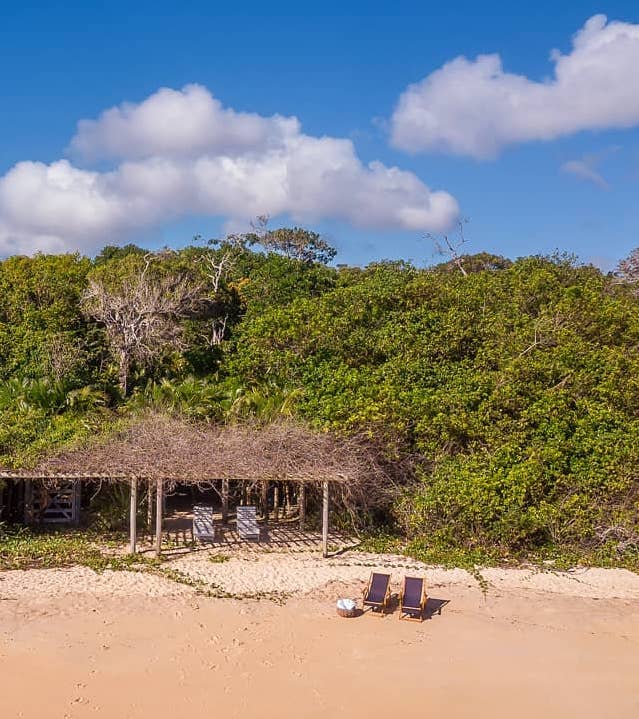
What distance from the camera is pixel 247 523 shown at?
16.8m

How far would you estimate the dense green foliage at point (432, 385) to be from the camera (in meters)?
16.5

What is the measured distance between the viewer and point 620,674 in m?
11.1

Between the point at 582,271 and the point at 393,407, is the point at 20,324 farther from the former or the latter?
the point at 582,271

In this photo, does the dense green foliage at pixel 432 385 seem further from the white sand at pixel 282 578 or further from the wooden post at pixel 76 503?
the wooden post at pixel 76 503

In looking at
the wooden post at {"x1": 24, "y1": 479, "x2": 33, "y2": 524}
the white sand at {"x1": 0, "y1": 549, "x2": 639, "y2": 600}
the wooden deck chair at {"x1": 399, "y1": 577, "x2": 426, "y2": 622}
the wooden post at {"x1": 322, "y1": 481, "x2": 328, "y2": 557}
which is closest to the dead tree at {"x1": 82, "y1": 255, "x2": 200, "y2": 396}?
the wooden post at {"x1": 24, "y1": 479, "x2": 33, "y2": 524}

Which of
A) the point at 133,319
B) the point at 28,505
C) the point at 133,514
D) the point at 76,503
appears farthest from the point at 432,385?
the point at 28,505

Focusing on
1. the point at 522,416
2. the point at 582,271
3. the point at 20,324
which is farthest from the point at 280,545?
the point at 582,271

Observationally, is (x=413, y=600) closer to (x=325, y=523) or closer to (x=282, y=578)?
(x=282, y=578)

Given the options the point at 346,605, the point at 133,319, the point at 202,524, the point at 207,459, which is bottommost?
the point at 346,605

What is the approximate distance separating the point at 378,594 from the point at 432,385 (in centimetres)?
764

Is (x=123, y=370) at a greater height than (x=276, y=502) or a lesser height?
greater

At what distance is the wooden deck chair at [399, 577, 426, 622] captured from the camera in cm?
1272

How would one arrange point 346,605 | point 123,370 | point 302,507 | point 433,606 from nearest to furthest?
point 346,605
point 433,606
point 302,507
point 123,370

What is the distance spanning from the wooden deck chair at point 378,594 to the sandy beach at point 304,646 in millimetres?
245
